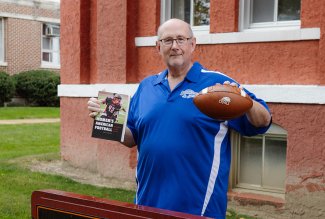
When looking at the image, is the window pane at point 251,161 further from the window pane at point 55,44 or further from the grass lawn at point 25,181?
the window pane at point 55,44

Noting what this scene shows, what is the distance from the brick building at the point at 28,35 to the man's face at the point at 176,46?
23679 mm

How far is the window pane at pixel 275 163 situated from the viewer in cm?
684

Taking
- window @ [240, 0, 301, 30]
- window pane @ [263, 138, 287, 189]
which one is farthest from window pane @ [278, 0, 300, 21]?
window pane @ [263, 138, 287, 189]

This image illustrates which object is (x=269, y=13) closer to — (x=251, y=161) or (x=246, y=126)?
(x=251, y=161)

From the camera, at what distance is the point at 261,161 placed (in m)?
7.02

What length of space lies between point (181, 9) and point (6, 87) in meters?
17.3

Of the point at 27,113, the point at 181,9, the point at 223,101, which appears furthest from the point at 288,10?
the point at 27,113

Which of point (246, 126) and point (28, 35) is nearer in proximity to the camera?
point (246, 126)

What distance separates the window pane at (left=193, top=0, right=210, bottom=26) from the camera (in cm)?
769

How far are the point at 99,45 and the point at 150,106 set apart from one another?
5298mm

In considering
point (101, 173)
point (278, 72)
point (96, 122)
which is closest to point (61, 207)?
point (96, 122)

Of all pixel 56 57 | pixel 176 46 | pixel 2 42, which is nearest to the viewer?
pixel 176 46

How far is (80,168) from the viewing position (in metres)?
9.05

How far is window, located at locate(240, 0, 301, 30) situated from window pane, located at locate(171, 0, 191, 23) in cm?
100
